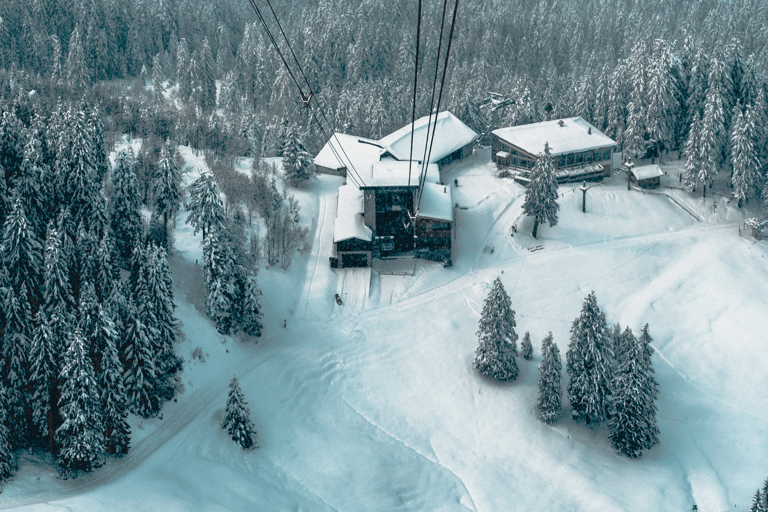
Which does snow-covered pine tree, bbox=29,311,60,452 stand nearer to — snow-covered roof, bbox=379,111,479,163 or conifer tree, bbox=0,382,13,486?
conifer tree, bbox=0,382,13,486

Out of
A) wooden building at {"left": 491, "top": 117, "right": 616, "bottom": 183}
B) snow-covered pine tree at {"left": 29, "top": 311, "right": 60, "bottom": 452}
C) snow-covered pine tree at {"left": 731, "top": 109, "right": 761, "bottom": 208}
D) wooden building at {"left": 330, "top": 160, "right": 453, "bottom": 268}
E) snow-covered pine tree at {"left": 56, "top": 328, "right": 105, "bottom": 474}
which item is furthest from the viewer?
wooden building at {"left": 491, "top": 117, "right": 616, "bottom": 183}

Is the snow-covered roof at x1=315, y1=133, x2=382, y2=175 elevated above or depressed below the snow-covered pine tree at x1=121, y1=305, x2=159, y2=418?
above

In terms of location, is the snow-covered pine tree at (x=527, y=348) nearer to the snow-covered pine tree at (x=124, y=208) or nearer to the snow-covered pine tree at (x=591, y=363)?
the snow-covered pine tree at (x=591, y=363)

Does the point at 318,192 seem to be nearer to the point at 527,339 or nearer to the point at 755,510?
the point at 527,339

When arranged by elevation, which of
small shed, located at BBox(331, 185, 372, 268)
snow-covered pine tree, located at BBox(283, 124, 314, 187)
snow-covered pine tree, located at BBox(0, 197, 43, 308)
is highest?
snow-covered pine tree, located at BBox(283, 124, 314, 187)

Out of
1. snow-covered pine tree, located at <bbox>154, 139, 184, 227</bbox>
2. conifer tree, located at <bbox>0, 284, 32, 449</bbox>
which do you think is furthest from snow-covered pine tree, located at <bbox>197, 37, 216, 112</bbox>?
conifer tree, located at <bbox>0, 284, 32, 449</bbox>

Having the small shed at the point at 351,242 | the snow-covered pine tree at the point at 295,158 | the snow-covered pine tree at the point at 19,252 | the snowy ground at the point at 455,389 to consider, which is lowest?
the snowy ground at the point at 455,389

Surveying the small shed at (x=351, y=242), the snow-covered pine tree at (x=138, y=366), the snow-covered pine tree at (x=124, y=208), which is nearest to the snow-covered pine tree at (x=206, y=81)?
the small shed at (x=351, y=242)
